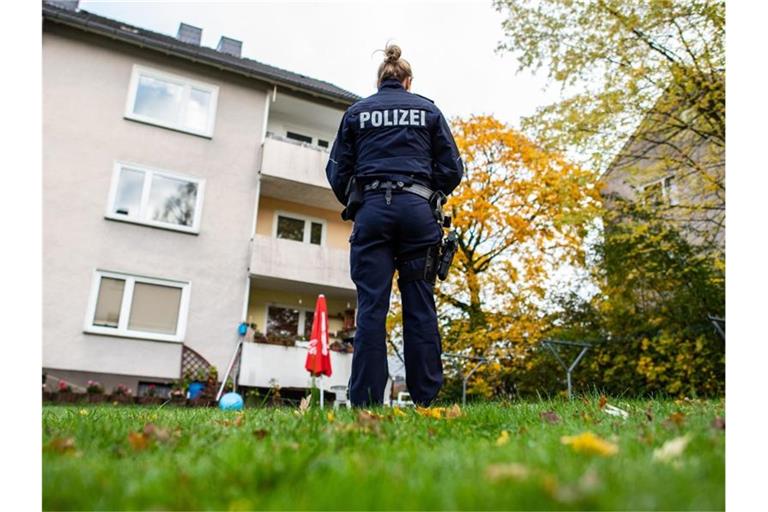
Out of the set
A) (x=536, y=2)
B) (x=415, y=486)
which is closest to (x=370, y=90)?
(x=415, y=486)

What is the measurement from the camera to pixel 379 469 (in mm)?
1275

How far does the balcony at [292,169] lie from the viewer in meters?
17.3

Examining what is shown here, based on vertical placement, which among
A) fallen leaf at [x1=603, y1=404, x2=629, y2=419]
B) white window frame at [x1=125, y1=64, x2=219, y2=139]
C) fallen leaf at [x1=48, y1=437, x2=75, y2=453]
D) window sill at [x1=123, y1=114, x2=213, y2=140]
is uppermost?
white window frame at [x1=125, y1=64, x2=219, y2=139]

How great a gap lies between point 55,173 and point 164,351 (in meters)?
5.20

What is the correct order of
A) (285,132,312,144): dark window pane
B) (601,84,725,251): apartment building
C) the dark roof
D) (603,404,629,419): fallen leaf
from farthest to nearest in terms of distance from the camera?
(285,132,312,144): dark window pane, the dark roof, (601,84,725,251): apartment building, (603,404,629,419): fallen leaf

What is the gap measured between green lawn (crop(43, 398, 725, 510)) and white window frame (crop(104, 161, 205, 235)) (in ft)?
46.8

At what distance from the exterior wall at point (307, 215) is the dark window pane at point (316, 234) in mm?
224

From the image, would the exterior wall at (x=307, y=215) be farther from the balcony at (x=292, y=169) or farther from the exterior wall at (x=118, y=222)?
the exterior wall at (x=118, y=222)

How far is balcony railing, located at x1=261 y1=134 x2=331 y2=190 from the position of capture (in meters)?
17.2

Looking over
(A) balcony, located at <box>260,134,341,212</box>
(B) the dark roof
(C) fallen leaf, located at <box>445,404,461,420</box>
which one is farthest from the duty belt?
(B) the dark roof

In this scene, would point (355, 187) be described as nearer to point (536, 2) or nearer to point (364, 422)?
point (364, 422)

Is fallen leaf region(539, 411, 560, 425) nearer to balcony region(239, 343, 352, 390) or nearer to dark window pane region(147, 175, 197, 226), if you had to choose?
balcony region(239, 343, 352, 390)

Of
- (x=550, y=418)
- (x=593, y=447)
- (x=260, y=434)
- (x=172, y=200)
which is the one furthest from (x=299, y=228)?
(x=593, y=447)

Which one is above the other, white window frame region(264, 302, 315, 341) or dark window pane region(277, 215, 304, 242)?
dark window pane region(277, 215, 304, 242)
